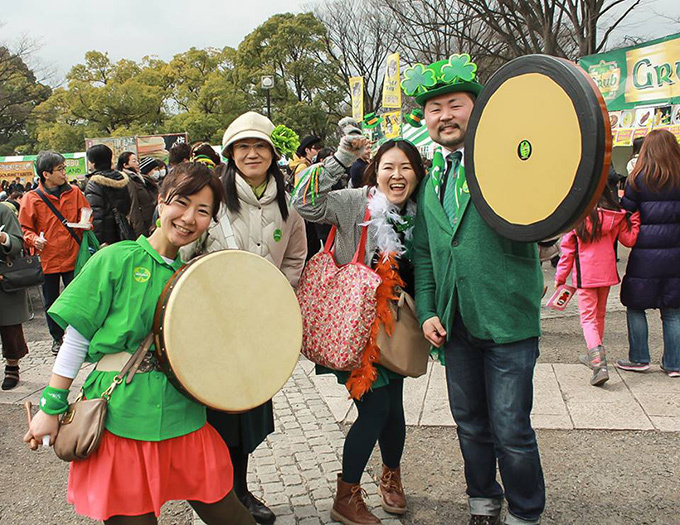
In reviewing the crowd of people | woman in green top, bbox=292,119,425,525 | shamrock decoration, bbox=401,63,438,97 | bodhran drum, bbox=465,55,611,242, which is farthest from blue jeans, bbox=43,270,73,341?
bodhran drum, bbox=465,55,611,242

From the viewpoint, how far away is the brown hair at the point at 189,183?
2014mm

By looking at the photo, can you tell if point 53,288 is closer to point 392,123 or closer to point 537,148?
point 537,148

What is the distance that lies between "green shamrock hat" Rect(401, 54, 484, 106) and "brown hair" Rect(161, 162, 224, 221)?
89 cm

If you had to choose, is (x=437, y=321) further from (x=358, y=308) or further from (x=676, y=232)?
(x=676, y=232)

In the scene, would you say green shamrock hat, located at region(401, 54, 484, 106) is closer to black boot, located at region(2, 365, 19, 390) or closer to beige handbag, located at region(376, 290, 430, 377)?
beige handbag, located at region(376, 290, 430, 377)

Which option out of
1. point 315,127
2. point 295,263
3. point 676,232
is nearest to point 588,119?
point 295,263

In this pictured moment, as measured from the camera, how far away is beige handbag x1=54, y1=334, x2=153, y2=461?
5.90 feet

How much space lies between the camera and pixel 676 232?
446 centimetres

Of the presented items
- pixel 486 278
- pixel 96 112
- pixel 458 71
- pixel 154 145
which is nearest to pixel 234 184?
pixel 458 71

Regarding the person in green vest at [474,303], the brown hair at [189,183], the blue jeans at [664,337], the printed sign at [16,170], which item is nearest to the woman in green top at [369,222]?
the person in green vest at [474,303]

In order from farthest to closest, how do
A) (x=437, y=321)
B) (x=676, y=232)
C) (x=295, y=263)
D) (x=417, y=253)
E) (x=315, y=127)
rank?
(x=315, y=127) → (x=676, y=232) → (x=295, y=263) → (x=417, y=253) → (x=437, y=321)

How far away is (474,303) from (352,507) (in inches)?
45.2

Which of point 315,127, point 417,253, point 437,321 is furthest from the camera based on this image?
point 315,127

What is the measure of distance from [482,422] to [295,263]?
1.10 metres
